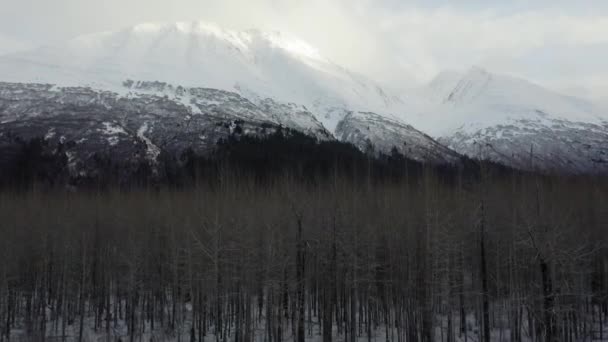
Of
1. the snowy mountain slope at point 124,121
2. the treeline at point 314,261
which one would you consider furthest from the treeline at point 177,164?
the treeline at point 314,261

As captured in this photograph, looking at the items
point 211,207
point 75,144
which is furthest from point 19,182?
point 211,207

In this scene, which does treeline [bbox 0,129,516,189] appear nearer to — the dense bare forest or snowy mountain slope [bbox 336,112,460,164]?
the dense bare forest

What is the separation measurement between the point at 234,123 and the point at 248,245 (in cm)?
10445

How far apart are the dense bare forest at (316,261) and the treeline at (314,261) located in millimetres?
172

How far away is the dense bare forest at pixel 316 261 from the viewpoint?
3272cm

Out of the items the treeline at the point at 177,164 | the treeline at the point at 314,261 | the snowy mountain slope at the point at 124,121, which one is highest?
the snowy mountain slope at the point at 124,121

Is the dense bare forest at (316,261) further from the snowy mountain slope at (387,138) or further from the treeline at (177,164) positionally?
the snowy mountain slope at (387,138)

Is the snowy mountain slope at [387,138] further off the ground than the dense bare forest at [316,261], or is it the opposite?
the snowy mountain slope at [387,138]

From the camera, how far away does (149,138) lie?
121500 millimetres

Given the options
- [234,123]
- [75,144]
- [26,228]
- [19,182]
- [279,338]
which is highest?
[234,123]

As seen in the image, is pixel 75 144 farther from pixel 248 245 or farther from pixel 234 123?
pixel 248 245

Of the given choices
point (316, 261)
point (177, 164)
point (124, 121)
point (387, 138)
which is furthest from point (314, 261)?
point (387, 138)

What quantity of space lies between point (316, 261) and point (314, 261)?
6.77 ft

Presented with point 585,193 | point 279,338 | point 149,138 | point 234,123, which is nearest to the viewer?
point 279,338
